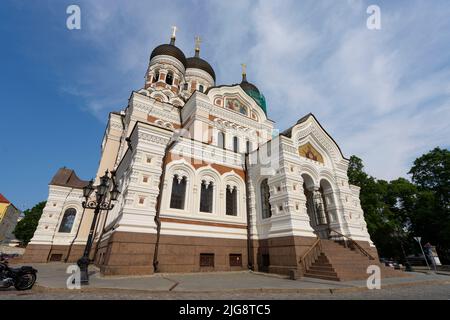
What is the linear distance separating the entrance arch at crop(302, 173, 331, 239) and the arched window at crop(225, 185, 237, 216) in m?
4.63

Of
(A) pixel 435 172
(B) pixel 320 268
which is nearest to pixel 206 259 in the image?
(B) pixel 320 268

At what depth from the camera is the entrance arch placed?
14.2 meters

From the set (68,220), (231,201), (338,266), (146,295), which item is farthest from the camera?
(68,220)

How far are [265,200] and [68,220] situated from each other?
16.8 meters

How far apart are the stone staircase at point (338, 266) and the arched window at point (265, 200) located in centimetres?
328

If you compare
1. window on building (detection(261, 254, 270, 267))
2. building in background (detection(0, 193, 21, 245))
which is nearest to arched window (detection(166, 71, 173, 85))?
window on building (detection(261, 254, 270, 267))

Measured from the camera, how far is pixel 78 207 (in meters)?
19.2

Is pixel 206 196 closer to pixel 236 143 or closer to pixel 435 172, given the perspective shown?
pixel 236 143

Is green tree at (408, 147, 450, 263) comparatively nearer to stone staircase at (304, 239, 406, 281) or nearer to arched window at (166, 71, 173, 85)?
stone staircase at (304, 239, 406, 281)

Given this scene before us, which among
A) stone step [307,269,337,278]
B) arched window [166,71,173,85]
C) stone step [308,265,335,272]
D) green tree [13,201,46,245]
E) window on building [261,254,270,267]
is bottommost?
stone step [307,269,337,278]

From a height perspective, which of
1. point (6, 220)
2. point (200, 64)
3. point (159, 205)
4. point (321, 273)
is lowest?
point (321, 273)

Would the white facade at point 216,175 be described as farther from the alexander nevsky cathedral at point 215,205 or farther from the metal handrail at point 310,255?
the metal handrail at point 310,255

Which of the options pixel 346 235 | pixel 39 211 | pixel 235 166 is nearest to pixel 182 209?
pixel 235 166

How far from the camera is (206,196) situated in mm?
13086
